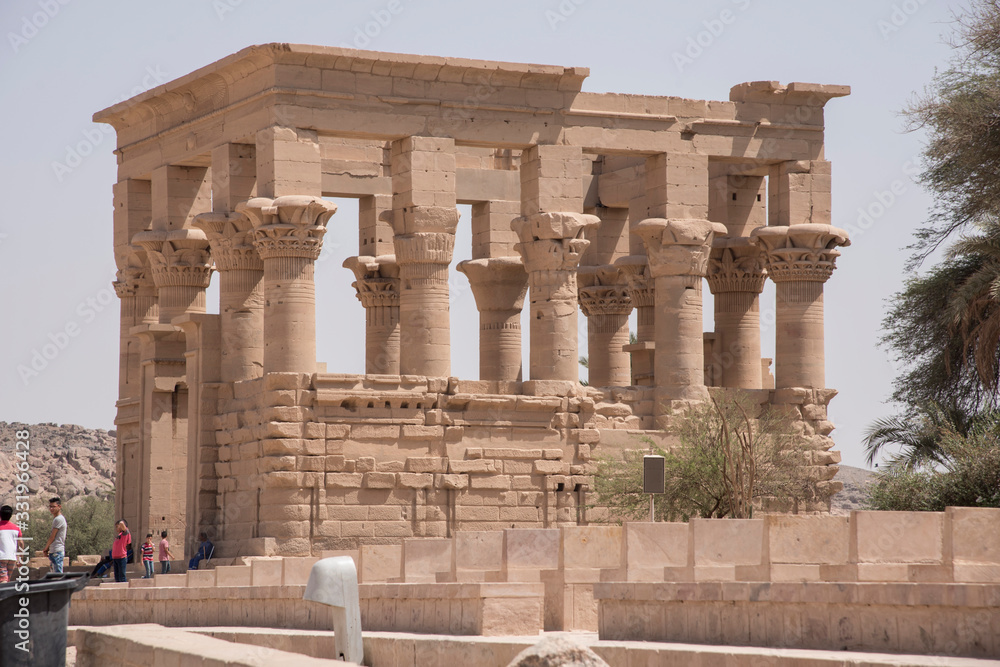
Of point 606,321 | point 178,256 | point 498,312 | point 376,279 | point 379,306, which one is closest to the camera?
point 178,256

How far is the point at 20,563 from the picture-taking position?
874 inches

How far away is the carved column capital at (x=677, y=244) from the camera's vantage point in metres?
35.2

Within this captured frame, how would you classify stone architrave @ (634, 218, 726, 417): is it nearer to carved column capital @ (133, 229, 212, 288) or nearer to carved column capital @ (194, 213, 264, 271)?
carved column capital @ (194, 213, 264, 271)

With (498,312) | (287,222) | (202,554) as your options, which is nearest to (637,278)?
(498,312)

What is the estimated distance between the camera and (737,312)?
128ft

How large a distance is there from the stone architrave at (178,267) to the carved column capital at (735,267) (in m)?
11.3

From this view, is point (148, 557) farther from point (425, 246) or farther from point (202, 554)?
point (425, 246)

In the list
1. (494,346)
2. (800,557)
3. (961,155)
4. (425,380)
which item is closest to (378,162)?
(494,346)

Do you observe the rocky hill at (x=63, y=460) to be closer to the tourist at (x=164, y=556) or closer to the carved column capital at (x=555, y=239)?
the tourist at (x=164, y=556)

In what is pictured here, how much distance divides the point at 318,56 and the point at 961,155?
12.9 m

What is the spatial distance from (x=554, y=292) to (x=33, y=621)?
18.7m

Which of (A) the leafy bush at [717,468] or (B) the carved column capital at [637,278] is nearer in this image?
(A) the leafy bush at [717,468]

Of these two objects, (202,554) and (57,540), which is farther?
(202,554)

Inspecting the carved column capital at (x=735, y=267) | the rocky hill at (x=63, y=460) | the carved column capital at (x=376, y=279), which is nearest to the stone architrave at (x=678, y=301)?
the carved column capital at (x=735, y=267)
